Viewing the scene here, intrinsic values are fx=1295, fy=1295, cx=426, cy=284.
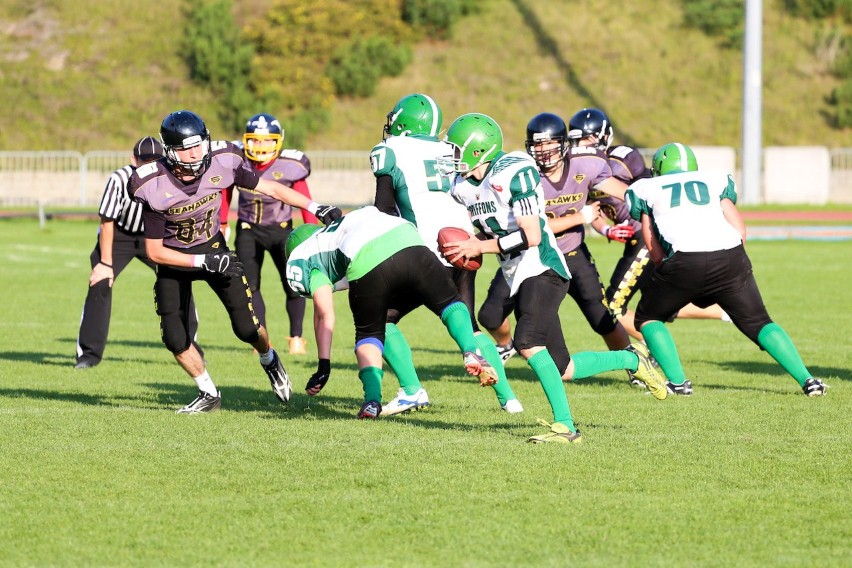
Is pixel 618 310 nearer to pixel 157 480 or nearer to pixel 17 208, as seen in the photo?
pixel 157 480

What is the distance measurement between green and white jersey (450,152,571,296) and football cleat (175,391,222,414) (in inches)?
77.7

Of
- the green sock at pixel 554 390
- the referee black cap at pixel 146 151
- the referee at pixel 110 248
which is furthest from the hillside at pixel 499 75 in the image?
the green sock at pixel 554 390

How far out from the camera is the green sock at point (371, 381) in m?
7.51

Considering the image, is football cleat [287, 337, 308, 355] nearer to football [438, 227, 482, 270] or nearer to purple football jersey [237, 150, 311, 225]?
purple football jersey [237, 150, 311, 225]

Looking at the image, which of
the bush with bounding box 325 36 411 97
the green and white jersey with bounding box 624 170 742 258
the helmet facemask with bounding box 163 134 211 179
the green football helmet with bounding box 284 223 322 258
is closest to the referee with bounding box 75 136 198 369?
the helmet facemask with bounding box 163 134 211 179

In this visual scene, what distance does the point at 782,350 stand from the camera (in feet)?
27.6

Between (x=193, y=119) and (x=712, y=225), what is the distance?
10.7ft

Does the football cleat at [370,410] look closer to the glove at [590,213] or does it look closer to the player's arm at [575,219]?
the player's arm at [575,219]

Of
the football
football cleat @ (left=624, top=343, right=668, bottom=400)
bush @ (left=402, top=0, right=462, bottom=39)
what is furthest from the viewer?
bush @ (left=402, top=0, right=462, bottom=39)

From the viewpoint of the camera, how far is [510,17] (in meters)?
44.8

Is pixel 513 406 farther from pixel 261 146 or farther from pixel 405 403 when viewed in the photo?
pixel 261 146

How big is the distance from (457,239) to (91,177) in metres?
30.5

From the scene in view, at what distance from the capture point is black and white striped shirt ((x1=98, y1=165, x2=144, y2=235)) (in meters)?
9.94

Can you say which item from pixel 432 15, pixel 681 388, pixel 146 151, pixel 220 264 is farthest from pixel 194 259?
pixel 432 15
